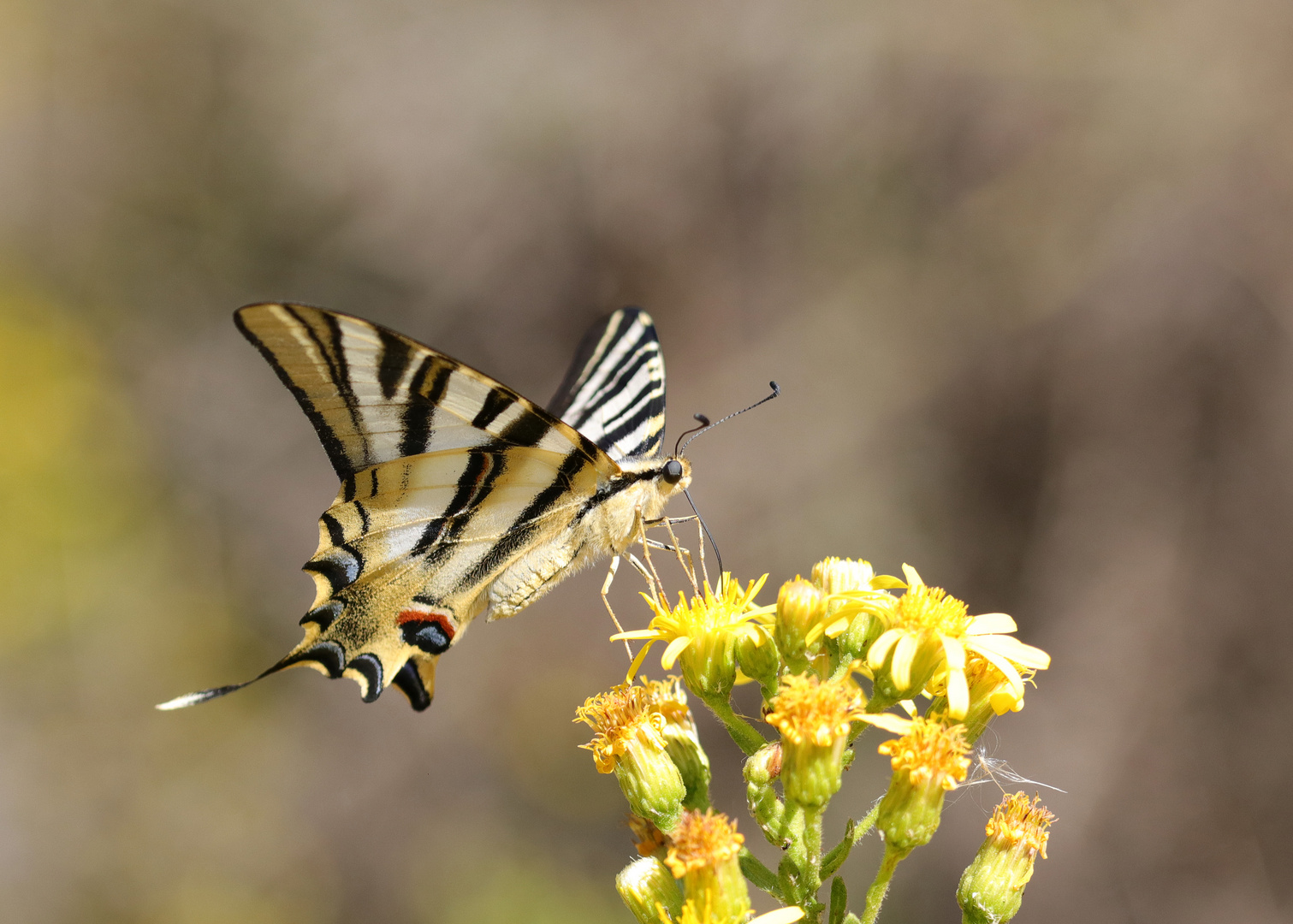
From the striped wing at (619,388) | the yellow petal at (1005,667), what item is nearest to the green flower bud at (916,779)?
the yellow petal at (1005,667)

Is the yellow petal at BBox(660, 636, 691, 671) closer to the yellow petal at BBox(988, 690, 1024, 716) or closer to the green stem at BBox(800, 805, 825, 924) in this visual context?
the green stem at BBox(800, 805, 825, 924)

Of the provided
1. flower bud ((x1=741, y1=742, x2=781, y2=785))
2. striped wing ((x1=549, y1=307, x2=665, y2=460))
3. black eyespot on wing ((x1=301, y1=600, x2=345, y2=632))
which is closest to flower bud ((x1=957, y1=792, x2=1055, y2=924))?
flower bud ((x1=741, y1=742, x2=781, y2=785))

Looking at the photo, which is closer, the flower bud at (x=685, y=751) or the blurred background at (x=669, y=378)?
the flower bud at (x=685, y=751)

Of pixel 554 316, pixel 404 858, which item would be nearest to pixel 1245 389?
pixel 554 316

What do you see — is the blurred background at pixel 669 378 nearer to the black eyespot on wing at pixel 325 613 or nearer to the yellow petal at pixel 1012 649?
the black eyespot on wing at pixel 325 613

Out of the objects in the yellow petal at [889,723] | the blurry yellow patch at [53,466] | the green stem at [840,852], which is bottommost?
the blurry yellow patch at [53,466]

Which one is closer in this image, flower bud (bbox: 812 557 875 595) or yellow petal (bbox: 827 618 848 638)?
yellow petal (bbox: 827 618 848 638)
